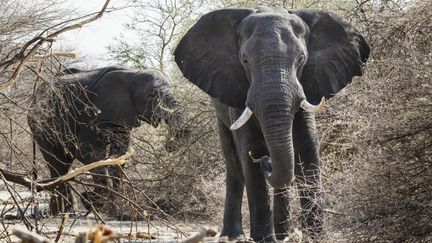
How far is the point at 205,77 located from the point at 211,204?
260 centimetres

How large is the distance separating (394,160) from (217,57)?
9.04ft

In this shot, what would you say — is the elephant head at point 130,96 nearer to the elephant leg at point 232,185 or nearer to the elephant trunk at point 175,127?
the elephant trunk at point 175,127

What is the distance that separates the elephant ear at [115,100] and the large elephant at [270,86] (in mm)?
5114

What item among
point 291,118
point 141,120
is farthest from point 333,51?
point 141,120

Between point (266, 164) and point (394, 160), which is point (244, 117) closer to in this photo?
point (266, 164)

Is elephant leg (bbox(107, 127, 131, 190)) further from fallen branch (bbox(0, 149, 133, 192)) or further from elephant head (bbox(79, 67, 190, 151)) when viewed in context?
fallen branch (bbox(0, 149, 133, 192))

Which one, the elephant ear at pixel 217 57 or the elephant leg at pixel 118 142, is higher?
the elephant ear at pixel 217 57

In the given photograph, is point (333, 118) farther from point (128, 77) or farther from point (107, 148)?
point (128, 77)

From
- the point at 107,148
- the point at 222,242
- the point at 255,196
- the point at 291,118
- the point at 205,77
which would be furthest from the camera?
the point at 107,148

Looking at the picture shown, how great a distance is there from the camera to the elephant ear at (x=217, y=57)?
9016 millimetres

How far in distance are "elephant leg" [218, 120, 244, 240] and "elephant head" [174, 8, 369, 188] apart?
75 cm

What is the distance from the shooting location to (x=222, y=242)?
14.7ft

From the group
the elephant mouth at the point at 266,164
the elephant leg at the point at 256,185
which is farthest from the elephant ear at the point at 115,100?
the elephant mouth at the point at 266,164

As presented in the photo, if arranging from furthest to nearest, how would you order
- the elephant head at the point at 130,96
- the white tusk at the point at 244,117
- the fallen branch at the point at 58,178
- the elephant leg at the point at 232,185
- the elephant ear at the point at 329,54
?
the elephant head at the point at 130,96
the elephant leg at the point at 232,185
the elephant ear at the point at 329,54
the white tusk at the point at 244,117
the fallen branch at the point at 58,178
